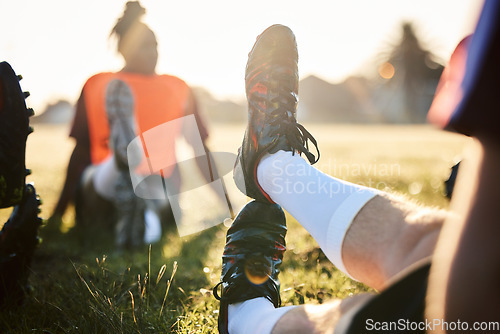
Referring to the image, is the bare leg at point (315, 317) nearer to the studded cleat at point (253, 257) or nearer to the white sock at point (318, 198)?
the white sock at point (318, 198)

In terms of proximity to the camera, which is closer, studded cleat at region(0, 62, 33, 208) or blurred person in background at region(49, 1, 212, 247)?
studded cleat at region(0, 62, 33, 208)

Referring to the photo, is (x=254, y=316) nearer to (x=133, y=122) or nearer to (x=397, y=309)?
(x=397, y=309)

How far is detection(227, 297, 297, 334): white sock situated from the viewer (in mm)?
1262

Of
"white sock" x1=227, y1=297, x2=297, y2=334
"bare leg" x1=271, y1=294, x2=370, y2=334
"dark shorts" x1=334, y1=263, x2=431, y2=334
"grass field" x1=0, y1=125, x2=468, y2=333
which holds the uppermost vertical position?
"dark shorts" x1=334, y1=263, x2=431, y2=334

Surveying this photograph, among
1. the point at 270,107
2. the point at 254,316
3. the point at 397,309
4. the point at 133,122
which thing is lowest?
the point at 254,316

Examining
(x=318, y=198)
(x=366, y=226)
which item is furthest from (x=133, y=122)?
(x=366, y=226)

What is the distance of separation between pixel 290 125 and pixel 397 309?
4.46 feet

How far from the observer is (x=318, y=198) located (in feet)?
4.53

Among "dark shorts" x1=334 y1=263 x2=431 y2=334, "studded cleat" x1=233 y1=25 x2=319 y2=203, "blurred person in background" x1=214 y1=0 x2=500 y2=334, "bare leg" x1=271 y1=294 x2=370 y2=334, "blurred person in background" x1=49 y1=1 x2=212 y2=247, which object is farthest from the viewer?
"blurred person in background" x1=49 y1=1 x2=212 y2=247

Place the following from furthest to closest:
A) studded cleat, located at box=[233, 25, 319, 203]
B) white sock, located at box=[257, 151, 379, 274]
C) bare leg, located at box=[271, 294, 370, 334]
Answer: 1. studded cleat, located at box=[233, 25, 319, 203]
2. white sock, located at box=[257, 151, 379, 274]
3. bare leg, located at box=[271, 294, 370, 334]

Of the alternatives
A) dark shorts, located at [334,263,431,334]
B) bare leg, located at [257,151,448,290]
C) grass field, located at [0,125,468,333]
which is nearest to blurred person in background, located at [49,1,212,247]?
grass field, located at [0,125,468,333]

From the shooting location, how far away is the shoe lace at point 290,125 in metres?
2.02

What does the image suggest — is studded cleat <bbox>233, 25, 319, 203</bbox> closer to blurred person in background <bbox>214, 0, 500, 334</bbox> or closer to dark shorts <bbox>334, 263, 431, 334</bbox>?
blurred person in background <bbox>214, 0, 500, 334</bbox>

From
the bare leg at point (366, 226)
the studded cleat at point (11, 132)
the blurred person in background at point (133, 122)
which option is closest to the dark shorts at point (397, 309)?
the bare leg at point (366, 226)
